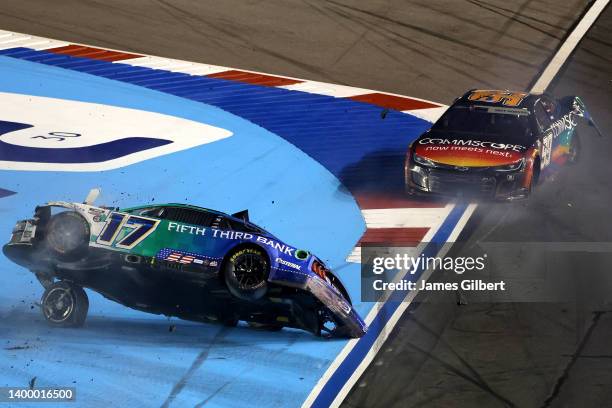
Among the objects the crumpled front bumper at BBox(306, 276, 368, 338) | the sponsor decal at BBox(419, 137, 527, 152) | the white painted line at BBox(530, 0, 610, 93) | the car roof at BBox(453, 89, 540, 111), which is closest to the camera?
the crumpled front bumper at BBox(306, 276, 368, 338)

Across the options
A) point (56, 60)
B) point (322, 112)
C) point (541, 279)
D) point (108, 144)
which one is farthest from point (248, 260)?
point (56, 60)

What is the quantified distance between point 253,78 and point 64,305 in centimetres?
920

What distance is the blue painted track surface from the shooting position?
11.8 meters

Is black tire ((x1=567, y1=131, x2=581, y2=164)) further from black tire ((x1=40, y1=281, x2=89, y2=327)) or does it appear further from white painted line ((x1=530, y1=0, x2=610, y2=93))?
black tire ((x1=40, y1=281, x2=89, y2=327))

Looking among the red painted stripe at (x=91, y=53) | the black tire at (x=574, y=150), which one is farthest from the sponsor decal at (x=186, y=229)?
the red painted stripe at (x=91, y=53)

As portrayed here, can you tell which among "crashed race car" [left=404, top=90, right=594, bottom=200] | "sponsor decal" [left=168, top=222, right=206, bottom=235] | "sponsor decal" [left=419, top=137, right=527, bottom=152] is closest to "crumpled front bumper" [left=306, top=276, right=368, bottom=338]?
"sponsor decal" [left=168, top=222, right=206, bottom=235]

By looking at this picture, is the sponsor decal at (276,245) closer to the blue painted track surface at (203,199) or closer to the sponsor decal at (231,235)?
the sponsor decal at (231,235)

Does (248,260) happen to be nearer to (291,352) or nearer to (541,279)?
(291,352)

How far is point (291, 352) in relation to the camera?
12422mm

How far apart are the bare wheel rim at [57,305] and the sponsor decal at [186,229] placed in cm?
144

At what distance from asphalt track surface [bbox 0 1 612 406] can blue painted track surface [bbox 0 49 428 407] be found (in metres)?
1.22

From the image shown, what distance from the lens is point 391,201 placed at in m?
16.3

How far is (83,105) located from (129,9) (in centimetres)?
525

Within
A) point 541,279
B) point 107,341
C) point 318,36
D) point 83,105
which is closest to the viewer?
point 107,341
